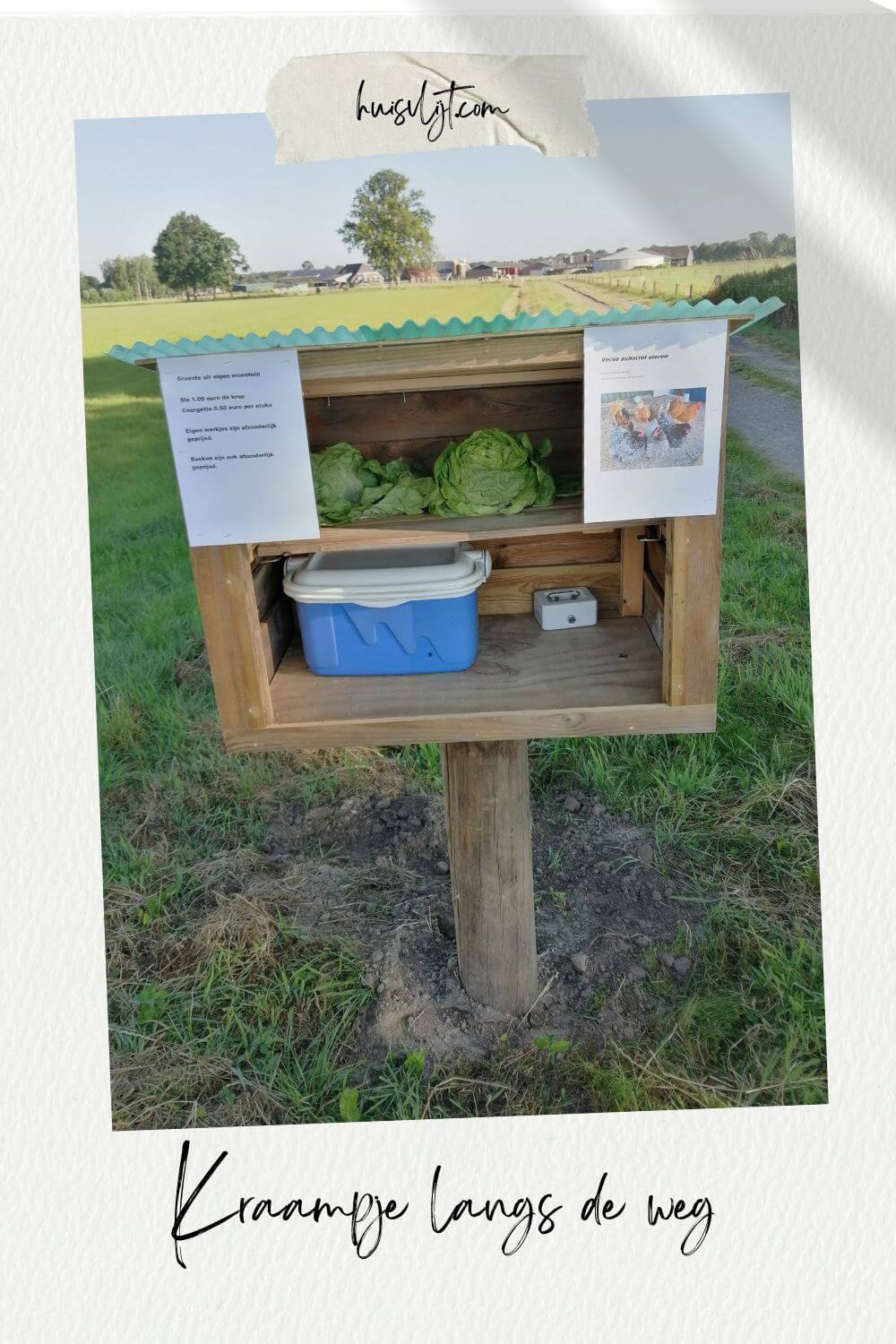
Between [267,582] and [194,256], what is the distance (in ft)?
3.93

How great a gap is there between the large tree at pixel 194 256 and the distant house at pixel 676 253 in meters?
1.10

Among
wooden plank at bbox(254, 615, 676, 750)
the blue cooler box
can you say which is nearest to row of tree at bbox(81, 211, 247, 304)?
the blue cooler box

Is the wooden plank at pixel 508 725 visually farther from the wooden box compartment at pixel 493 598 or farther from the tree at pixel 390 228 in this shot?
the tree at pixel 390 228

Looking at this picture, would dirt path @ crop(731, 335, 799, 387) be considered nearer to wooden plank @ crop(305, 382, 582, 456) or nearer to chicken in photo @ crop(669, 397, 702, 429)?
wooden plank @ crop(305, 382, 582, 456)

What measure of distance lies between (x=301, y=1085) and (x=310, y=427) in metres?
1.71

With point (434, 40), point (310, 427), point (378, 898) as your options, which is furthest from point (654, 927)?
point (434, 40)

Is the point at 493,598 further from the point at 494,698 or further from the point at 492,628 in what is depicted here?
the point at 494,698

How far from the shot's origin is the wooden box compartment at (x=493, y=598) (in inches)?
68.4

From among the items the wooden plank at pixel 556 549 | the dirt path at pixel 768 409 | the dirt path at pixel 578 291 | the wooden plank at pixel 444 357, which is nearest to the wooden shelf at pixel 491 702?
the wooden plank at pixel 556 549

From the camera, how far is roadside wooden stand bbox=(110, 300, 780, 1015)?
5.33 feet

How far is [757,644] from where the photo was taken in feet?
12.2

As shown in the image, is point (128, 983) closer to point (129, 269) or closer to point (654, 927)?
point (654, 927)

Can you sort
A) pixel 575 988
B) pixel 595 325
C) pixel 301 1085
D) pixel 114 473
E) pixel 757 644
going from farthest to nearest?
1. pixel 114 473
2. pixel 757 644
3. pixel 575 988
4. pixel 301 1085
5. pixel 595 325

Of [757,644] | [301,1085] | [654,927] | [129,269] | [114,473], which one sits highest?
[129,269]
